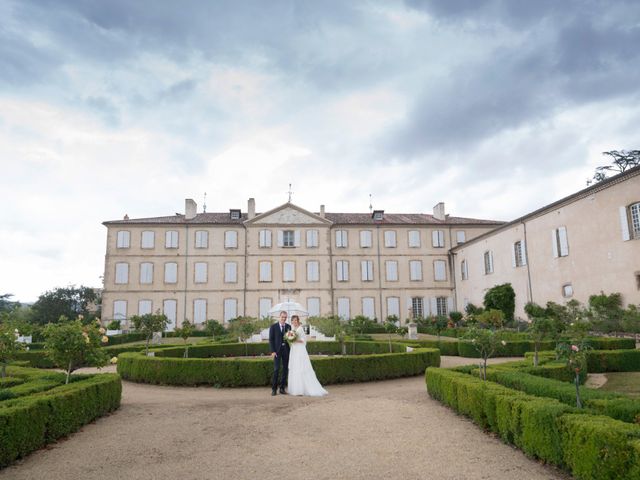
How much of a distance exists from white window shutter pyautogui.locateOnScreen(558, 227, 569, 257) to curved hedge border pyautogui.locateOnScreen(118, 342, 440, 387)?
10.6 m

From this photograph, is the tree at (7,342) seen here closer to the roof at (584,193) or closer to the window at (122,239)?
the roof at (584,193)

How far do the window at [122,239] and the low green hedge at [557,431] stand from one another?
25.7 meters

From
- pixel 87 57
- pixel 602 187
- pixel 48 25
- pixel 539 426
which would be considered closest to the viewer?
pixel 539 426

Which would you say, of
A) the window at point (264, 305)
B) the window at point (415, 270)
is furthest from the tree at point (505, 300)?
the window at point (264, 305)

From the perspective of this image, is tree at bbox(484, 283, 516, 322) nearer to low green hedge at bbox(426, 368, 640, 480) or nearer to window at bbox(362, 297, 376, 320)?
window at bbox(362, 297, 376, 320)

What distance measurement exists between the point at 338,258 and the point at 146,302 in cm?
1215

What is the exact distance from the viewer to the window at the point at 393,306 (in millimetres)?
→ 28625

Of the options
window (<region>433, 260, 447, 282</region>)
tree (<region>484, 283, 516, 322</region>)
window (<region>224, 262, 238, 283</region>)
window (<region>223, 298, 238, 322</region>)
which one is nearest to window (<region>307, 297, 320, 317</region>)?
window (<region>223, 298, 238, 322</region>)

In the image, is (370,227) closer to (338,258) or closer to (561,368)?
(338,258)

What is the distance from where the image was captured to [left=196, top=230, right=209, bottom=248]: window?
92.5ft

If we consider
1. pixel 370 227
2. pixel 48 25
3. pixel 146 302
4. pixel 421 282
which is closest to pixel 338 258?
pixel 370 227

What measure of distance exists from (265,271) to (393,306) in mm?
8478

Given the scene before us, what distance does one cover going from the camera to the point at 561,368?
26.9 feet

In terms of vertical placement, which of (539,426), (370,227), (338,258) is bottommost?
(539,426)
